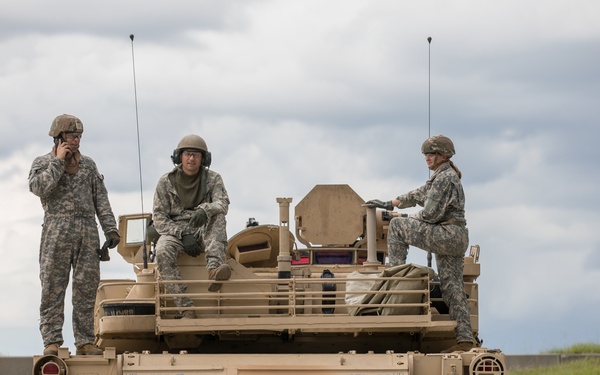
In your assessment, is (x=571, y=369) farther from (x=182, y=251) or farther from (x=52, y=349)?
(x=52, y=349)

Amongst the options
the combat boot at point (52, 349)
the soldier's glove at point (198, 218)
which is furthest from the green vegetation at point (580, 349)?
the combat boot at point (52, 349)

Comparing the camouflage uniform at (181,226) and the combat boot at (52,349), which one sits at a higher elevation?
the camouflage uniform at (181,226)

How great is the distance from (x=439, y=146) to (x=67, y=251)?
3790 mm

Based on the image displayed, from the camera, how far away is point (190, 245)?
13.9 m

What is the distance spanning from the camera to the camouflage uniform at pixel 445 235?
1415 centimetres

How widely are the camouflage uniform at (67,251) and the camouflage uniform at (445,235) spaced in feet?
9.42

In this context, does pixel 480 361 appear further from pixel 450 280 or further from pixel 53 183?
pixel 53 183

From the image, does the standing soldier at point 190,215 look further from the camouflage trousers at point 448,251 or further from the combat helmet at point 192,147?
the camouflage trousers at point 448,251

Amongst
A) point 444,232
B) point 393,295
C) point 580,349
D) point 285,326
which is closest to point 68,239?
point 285,326

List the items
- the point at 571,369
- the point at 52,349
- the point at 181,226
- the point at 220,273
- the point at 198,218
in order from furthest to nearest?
the point at 571,369, the point at 181,226, the point at 198,218, the point at 220,273, the point at 52,349

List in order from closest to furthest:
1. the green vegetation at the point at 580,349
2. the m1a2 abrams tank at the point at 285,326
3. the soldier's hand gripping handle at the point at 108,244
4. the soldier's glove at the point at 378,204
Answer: the m1a2 abrams tank at the point at 285,326 < the soldier's hand gripping handle at the point at 108,244 < the soldier's glove at the point at 378,204 < the green vegetation at the point at 580,349

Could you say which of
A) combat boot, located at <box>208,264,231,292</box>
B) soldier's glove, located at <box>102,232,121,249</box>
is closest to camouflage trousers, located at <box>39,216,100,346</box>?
soldier's glove, located at <box>102,232,121,249</box>

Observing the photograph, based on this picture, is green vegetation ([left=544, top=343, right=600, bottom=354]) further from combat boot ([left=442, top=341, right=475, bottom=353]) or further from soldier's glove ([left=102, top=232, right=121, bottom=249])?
soldier's glove ([left=102, top=232, right=121, bottom=249])

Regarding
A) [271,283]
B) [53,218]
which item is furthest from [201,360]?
[53,218]
